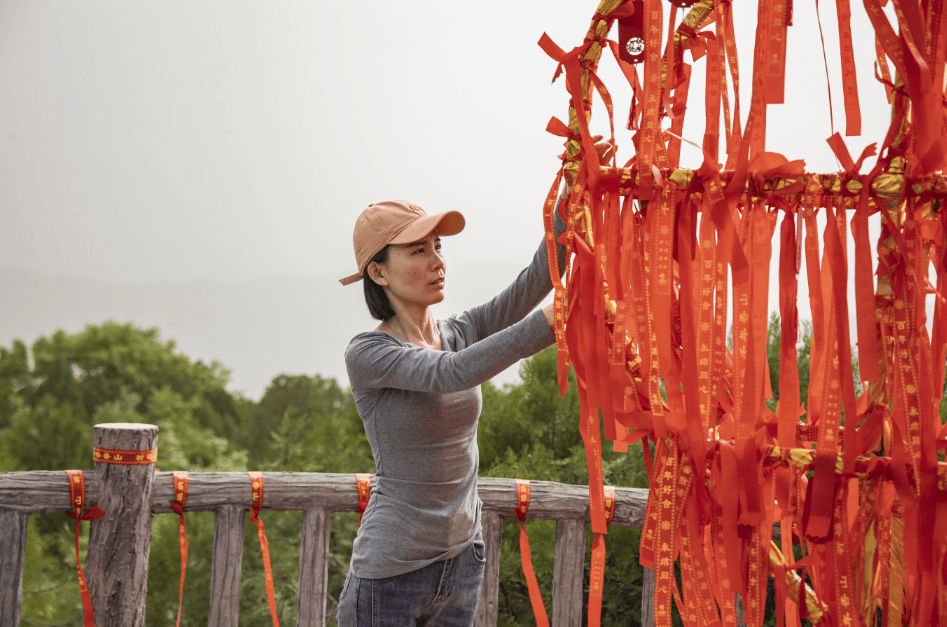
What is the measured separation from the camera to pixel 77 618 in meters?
2.72

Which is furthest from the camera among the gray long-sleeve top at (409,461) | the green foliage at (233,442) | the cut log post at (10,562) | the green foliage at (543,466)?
the green foliage at (233,442)

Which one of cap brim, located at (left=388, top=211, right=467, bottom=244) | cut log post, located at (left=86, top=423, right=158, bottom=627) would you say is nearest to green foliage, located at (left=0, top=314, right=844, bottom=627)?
cut log post, located at (left=86, top=423, right=158, bottom=627)

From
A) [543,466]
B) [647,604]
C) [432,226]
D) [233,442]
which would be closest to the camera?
[432,226]

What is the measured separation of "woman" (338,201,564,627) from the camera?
1.02 m

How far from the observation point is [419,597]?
1.03 m

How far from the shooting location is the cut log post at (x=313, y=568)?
58.8 inches

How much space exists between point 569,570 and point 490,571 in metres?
0.17

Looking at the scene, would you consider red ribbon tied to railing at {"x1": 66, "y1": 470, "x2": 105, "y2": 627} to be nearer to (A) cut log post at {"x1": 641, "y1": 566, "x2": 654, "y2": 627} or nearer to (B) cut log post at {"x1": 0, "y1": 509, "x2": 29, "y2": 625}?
(B) cut log post at {"x1": 0, "y1": 509, "x2": 29, "y2": 625}

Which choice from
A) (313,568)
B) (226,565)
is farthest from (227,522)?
(313,568)

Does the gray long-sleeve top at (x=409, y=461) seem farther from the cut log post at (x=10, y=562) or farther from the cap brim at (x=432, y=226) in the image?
the cut log post at (x=10, y=562)

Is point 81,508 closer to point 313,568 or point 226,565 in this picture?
point 226,565

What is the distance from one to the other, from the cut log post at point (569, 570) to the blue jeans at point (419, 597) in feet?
1.56

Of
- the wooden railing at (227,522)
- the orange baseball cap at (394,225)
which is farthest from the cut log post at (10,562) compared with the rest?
the orange baseball cap at (394,225)

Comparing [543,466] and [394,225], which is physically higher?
[394,225]
